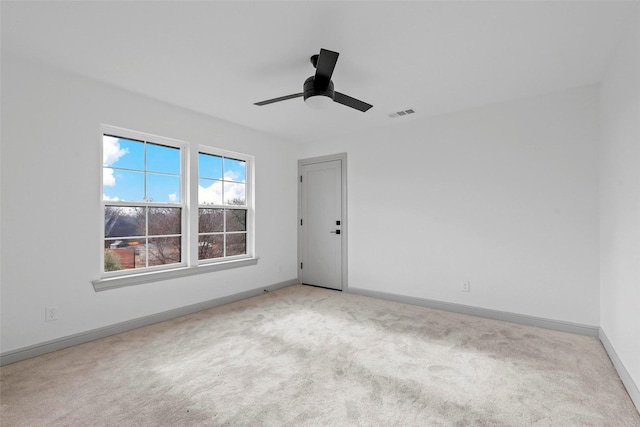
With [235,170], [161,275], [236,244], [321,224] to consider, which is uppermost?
[235,170]

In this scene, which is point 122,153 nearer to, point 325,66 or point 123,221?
point 123,221

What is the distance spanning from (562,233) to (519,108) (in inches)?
58.1

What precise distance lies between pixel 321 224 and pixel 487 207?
2526mm

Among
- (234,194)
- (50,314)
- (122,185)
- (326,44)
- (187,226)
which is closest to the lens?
(326,44)

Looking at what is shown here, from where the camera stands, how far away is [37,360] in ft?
8.30

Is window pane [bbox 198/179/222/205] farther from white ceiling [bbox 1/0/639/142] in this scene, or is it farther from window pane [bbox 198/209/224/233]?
white ceiling [bbox 1/0/639/142]

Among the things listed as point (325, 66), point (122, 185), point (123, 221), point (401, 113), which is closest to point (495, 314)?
point (401, 113)

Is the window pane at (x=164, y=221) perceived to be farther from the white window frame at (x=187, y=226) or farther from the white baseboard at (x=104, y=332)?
the white baseboard at (x=104, y=332)

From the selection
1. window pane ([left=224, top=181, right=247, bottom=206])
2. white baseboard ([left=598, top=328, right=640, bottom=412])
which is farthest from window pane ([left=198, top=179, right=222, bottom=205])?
white baseboard ([left=598, top=328, right=640, bottom=412])

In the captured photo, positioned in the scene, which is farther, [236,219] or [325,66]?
[236,219]

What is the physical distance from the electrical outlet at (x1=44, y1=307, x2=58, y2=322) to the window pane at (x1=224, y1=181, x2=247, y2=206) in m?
2.22

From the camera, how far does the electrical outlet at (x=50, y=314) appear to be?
268cm

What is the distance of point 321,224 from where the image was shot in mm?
5160

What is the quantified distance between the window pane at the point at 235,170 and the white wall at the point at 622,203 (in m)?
4.25
